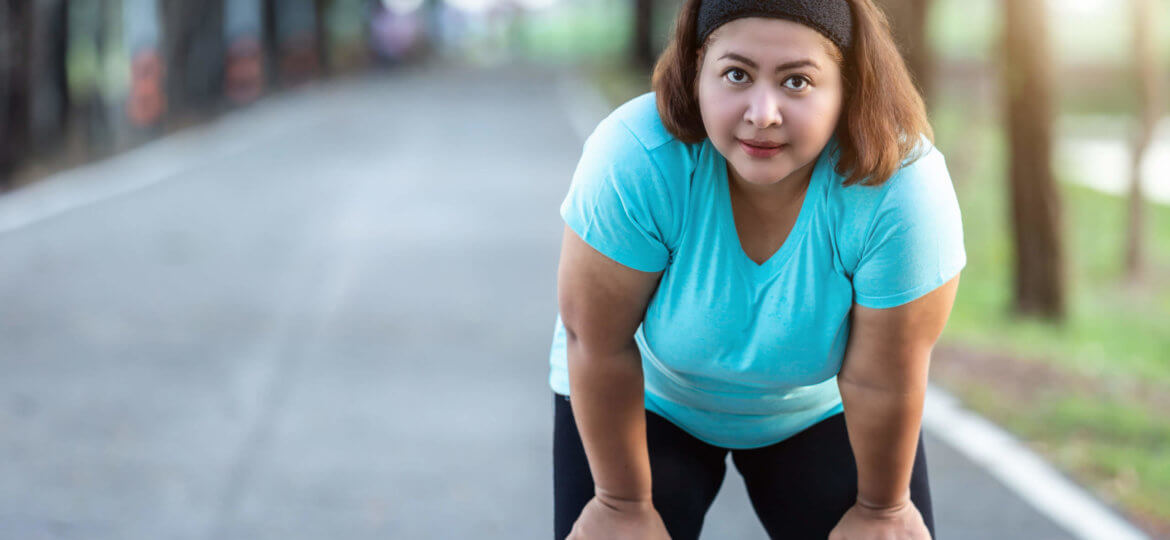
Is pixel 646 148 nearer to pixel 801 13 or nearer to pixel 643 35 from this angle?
pixel 801 13

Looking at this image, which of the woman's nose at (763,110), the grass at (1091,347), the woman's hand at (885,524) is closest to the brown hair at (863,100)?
the woman's nose at (763,110)

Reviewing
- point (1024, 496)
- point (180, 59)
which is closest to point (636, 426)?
point (1024, 496)

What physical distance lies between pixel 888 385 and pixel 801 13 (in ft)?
2.01

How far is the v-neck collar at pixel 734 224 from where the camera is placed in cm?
212

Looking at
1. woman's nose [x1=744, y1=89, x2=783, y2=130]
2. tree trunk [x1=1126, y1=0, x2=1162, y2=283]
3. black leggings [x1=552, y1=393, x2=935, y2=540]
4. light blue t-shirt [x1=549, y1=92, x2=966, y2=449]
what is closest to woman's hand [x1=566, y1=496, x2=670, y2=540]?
black leggings [x1=552, y1=393, x2=935, y2=540]

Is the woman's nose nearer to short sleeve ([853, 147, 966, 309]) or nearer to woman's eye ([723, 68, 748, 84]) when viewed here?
woman's eye ([723, 68, 748, 84])

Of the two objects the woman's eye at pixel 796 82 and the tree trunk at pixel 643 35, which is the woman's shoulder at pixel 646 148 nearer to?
the woman's eye at pixel 796 82

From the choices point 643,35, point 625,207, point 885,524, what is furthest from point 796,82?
point 643,35

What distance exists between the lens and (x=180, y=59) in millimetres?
21875

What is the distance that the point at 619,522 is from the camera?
2305 mm

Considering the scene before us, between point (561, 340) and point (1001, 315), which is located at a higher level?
point (561, 340)

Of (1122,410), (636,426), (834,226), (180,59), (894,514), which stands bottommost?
(180,59)

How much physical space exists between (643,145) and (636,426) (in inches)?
19.1

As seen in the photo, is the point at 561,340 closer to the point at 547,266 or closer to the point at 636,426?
the point at 636,426
